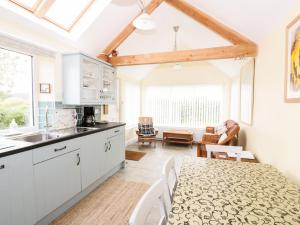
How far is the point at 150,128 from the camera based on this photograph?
5.11 m

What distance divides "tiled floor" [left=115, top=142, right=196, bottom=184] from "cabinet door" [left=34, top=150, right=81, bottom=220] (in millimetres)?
1066

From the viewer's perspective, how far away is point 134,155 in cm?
417

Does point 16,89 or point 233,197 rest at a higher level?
point 16,89

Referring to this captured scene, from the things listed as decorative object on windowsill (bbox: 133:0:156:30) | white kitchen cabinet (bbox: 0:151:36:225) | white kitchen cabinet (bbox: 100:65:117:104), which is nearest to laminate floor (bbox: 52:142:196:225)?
white kitchen cabinet (bbox: 0:151:36:225)

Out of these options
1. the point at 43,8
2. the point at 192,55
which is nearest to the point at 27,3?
the point at 43,8

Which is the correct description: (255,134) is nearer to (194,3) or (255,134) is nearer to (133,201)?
(133,201)

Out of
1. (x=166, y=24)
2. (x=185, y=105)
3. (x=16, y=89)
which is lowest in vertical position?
(x=185, y=105)

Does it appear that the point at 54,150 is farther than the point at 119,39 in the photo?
No

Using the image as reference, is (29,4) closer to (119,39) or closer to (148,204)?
(119,39)

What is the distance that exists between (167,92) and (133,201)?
4.19 meters

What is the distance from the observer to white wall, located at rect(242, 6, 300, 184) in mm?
1507

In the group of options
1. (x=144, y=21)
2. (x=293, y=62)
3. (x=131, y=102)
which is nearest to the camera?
(x=293, y=62)

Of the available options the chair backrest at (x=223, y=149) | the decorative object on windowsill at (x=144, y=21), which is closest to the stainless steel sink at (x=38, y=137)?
the decorative object on windowsill at (x=144, y=21)

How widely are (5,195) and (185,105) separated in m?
5.06
